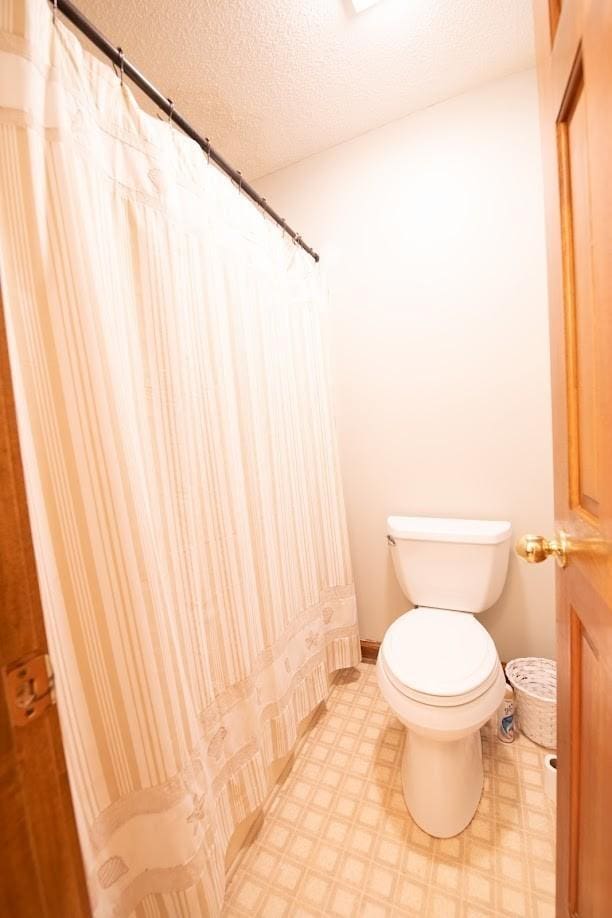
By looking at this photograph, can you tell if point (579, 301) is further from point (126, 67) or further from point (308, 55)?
point (308, 55)

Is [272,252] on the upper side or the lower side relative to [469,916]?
→ upper

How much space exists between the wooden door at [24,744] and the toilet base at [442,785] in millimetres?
957

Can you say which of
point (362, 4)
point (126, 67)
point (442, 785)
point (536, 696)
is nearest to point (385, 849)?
point (442, 785)

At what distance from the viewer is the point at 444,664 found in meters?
1.07

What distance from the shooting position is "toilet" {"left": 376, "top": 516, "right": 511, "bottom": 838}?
3.21 feet

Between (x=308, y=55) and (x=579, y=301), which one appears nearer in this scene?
(x=579, y=301)

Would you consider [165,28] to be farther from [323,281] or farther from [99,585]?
[99,585]

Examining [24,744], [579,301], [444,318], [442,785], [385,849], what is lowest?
[385,849]

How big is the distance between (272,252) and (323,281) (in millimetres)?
429

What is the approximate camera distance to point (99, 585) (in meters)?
0.64

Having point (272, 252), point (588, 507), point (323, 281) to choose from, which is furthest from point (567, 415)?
point (323, 281)

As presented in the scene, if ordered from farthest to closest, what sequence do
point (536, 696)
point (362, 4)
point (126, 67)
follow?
point (536, 696) → point (362, 4) → point (126, 67)

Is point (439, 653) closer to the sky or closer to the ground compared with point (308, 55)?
closer to the ground

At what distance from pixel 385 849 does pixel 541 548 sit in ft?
3.49
